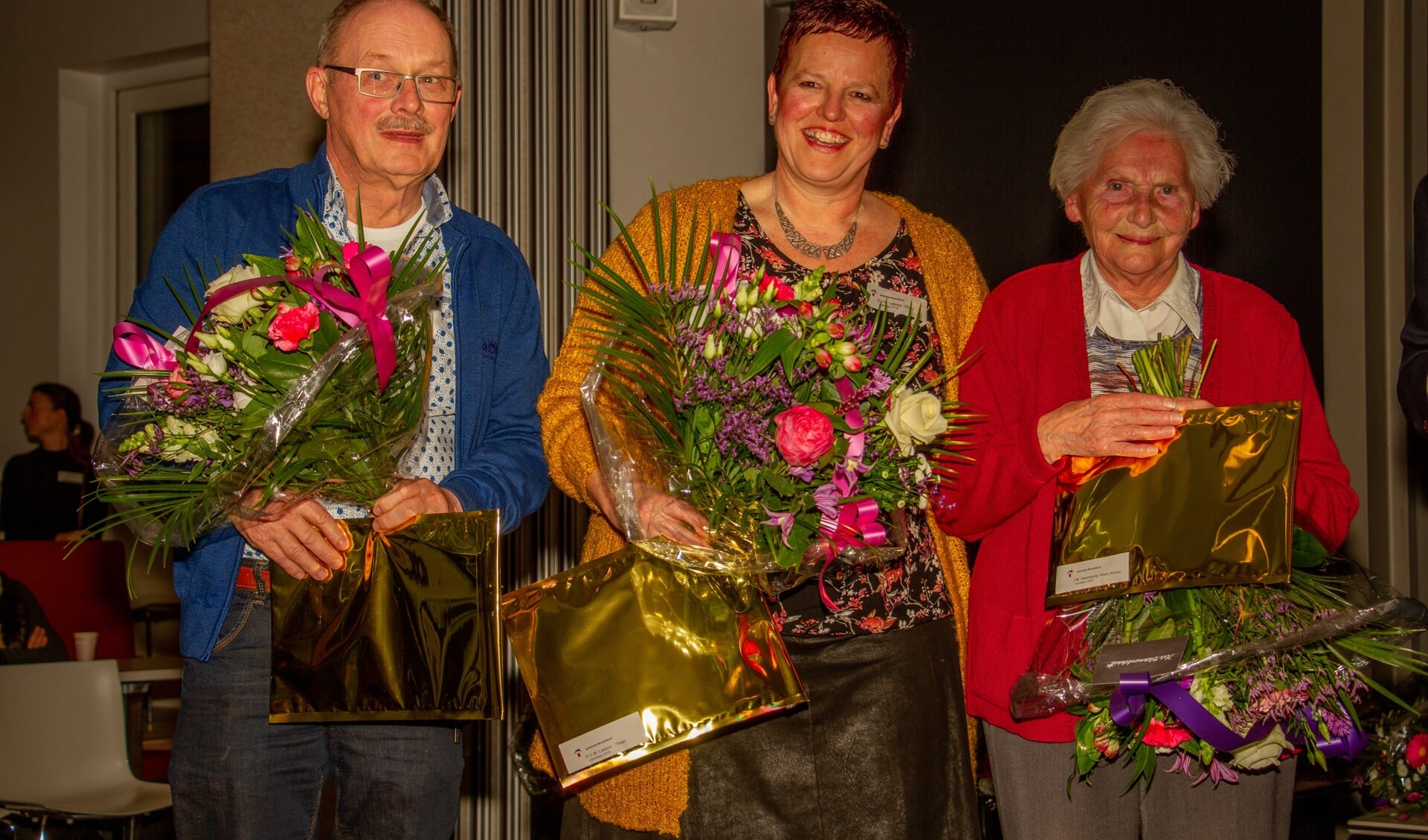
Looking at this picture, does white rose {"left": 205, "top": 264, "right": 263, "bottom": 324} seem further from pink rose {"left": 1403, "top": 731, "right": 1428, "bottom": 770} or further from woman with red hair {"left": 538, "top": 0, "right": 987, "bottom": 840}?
pink rose {"left": 1403, "top": 731, "right": 1428, "bottom": 770}

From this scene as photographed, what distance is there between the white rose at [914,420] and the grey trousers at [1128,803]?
76cm

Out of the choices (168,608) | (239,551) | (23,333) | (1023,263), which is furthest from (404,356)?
(23,333)

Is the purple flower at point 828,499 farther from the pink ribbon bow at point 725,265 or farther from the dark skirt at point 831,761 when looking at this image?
the dark skirt at point 831,761

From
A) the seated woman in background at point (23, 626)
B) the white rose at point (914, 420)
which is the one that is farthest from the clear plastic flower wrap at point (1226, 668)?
the seated woman in background at point (23, 626)

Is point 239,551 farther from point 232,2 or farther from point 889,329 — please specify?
point 232,2

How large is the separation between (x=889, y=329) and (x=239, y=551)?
1.16 m

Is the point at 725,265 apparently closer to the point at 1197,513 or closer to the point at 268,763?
the point at 1197,513

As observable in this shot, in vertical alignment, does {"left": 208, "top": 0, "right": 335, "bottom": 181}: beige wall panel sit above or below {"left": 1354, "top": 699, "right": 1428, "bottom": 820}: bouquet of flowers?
above

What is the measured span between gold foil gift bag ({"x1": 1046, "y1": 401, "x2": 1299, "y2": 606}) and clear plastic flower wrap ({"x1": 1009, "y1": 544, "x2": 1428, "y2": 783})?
80 millimetres

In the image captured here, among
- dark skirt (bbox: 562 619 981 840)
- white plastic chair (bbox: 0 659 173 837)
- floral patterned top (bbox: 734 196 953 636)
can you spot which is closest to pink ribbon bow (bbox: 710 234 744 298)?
floral patterned top (bbox: 734 196 953 636)

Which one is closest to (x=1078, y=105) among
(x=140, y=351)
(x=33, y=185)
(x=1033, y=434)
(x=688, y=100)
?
(x=688, y=100)

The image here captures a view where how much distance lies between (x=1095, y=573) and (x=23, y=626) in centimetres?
389

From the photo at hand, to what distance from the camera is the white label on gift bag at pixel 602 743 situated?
1.76 meters

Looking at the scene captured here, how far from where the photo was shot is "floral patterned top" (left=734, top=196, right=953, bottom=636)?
2086 millimetres
